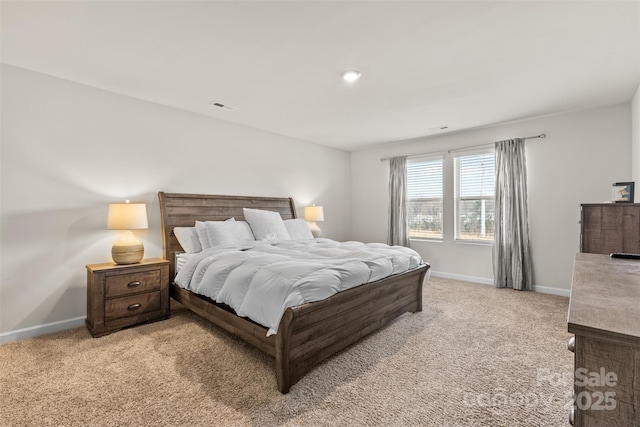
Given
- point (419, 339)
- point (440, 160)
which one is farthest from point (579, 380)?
point (440, 160)

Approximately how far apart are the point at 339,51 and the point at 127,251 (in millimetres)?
2742

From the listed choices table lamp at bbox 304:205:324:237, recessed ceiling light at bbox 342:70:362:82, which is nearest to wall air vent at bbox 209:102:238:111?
recessed ceiling light at bbox 342:70:362:82

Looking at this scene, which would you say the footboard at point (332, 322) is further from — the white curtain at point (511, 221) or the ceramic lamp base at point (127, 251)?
the white curtain at point (511, 221)

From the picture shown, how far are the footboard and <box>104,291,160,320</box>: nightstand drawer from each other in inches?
73.8

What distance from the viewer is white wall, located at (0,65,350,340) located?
8.87 ft

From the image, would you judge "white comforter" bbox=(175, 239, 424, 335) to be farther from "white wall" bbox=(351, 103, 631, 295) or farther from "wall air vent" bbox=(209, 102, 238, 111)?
"white wall" bbox=(351, 103, 631, 295)

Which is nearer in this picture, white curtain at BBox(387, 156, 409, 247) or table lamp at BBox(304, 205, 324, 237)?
table lamp at BBox(304, 205, 324, 237)

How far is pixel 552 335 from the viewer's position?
276 cm

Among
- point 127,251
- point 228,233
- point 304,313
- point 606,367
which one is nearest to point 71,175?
point 127,251

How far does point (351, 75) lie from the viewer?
2.78 m

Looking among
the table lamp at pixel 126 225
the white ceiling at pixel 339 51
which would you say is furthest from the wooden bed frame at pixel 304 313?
the white ceiling at pixel 339 51

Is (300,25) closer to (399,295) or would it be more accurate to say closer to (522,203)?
(399,295)

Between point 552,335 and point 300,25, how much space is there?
3418 millimetres

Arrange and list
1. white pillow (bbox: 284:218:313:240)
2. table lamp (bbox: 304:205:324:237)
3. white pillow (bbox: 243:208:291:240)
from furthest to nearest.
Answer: table lamp (bbox: 304:205:324:237), white pillow (bbox: 284:218:313:240), white pillow (bbox: 243:208:291:240)
